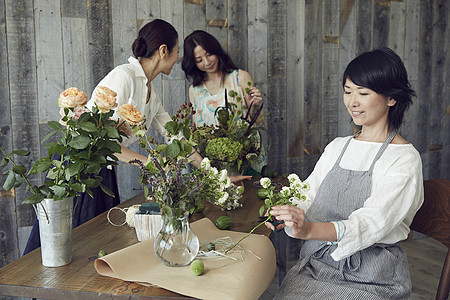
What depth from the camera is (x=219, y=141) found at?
6.64ft

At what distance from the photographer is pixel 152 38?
2.34 metres

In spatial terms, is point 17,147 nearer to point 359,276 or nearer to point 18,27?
point 18,27

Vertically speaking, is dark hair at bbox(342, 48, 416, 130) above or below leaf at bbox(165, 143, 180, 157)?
above

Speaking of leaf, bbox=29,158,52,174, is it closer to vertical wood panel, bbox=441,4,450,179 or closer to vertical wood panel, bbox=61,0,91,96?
vertical wood panel, bbox=61,0,91,96

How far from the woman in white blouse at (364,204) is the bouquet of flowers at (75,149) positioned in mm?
518

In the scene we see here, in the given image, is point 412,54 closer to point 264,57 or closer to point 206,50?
point 264,57

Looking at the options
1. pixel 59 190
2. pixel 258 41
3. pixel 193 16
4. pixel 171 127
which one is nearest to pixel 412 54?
pixel 258 41

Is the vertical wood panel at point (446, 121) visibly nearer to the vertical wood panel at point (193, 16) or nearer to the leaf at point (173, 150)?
the vertical wood panel at point (193, 16)

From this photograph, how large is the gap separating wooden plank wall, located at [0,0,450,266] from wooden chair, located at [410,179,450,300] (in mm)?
1747

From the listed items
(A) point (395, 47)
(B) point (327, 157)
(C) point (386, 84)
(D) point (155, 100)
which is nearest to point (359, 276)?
(B) point (327, 157)

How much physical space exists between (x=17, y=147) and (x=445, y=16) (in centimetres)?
357

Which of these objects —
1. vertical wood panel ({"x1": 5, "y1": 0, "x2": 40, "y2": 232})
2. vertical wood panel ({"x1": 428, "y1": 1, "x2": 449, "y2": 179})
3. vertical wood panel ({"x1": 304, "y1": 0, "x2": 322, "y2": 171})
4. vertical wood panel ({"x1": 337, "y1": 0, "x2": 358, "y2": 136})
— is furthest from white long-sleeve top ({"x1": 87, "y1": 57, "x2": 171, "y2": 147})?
vertical wood panel ({"x1": 428, "y1": 1, "x2": 449, "y2": 179})

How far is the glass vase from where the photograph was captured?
3.90 ft

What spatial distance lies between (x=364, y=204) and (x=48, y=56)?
7.02 feet
